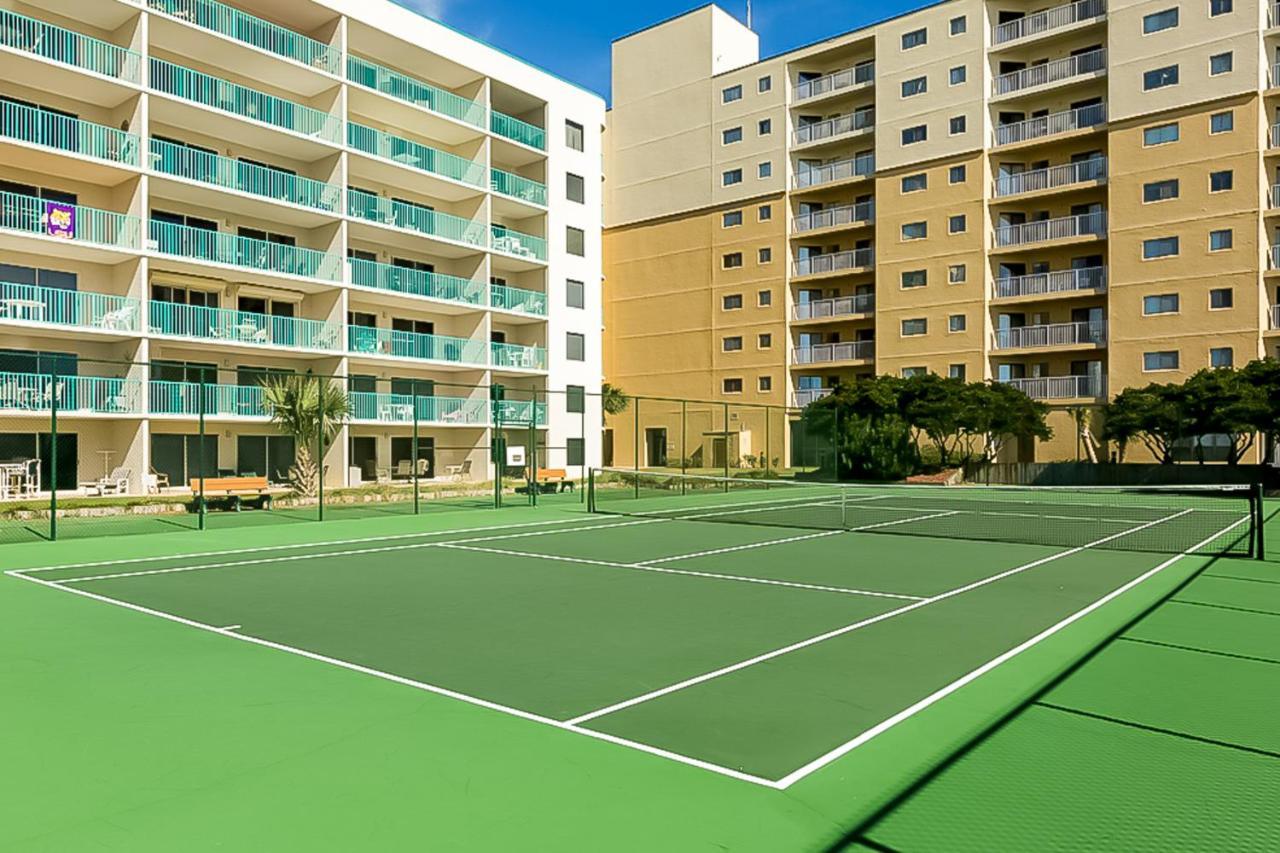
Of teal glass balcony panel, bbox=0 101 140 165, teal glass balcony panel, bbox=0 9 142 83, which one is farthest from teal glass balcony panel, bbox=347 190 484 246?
teal glass balcony panel, bbox=0 9 142 83

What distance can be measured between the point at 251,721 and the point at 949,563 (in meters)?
10.3

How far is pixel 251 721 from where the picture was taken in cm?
576

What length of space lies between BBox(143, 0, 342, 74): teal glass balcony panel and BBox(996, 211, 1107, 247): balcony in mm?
33172

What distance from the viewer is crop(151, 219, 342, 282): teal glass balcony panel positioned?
95.2 ft

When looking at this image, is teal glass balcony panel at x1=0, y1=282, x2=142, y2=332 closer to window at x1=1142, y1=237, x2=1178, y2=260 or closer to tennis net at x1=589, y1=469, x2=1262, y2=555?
tennis net at x1=589, y1=469, x2=1262, y2=555

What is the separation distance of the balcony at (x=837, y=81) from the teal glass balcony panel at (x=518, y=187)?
67.6 feet

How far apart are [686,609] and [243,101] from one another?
28.2m

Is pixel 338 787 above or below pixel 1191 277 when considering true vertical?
below

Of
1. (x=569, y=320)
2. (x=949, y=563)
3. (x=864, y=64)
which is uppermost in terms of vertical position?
(x=864, y=64)

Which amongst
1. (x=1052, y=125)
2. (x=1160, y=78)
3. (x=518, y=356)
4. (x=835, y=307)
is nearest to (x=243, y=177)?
(x=518, y=356)

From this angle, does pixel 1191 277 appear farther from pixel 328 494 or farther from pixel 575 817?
pixel 575 817

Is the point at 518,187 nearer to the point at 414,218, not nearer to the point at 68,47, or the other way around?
the point at 414,218

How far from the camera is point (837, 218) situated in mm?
54344

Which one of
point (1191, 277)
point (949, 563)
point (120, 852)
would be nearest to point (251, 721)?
point (120, 852)
